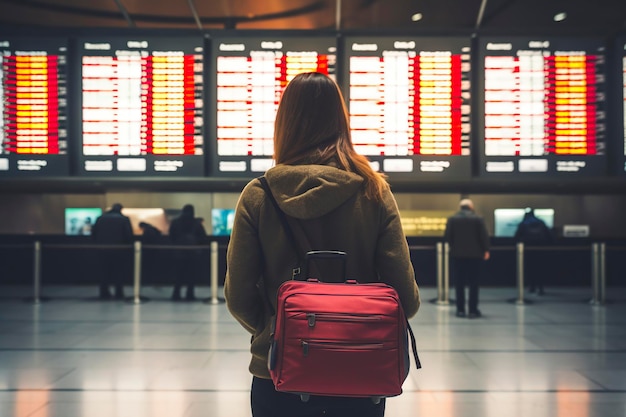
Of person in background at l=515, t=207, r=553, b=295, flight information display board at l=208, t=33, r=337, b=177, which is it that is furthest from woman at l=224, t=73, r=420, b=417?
person in background at l=515, t=207, r=553, b=295

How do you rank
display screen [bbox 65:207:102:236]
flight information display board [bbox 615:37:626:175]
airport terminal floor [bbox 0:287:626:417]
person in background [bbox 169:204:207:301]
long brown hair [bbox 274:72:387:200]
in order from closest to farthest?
1. long brown hair [bbox 274:72:387:200]
2. airport terminal floor [bbox 0:287:626:417]
3. flight information display board [bbox 615:37:626:175]
4. person in background [bbox 169:204:207:301]
5. display screen [bbox 65:207:102:236]

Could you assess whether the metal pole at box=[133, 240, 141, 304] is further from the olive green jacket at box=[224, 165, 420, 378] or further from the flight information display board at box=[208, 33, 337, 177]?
the olive green jacket at box=[224, 165, 420, 378]

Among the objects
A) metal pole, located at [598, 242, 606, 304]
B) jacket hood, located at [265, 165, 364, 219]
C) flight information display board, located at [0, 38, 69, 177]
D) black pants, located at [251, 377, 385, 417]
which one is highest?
flight information display board, located at [0, 38, 69, 177]

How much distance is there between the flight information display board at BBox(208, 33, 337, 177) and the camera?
730 cm

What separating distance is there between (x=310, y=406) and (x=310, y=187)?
0.60m

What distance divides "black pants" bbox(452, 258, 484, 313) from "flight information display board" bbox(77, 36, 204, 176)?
4.03 m

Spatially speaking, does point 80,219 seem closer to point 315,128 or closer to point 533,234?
point 533,234

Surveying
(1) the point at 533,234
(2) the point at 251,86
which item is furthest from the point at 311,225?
(1) the point at 533,234

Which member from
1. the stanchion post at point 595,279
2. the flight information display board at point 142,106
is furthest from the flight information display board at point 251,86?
the stanchion post at point 595,279

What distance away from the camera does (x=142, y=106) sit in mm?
7359

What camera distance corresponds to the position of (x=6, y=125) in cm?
727

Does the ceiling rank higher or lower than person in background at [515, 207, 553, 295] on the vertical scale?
higher

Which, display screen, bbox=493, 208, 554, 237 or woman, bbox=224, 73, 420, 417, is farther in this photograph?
display screen, bbox=493, 208, 554, 237

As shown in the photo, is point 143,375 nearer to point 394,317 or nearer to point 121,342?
point 121,342
